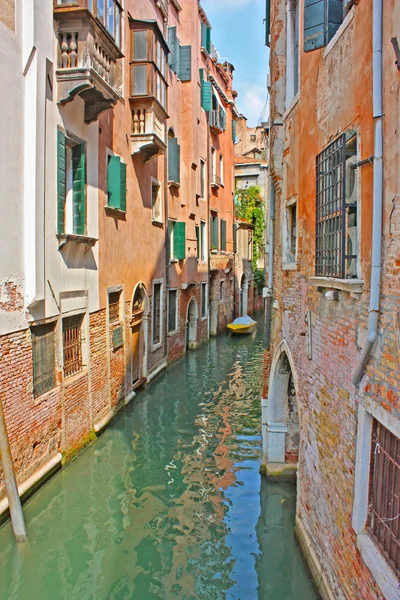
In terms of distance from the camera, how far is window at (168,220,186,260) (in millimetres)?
17141

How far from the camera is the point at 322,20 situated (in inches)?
192

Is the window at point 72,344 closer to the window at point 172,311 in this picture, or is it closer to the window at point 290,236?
the window at point 290,236

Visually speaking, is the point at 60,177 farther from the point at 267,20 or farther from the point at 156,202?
the point at 156,202

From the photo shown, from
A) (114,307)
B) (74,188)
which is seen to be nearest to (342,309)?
(74,188)

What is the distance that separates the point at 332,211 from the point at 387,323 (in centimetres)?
163

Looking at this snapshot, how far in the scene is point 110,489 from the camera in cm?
785

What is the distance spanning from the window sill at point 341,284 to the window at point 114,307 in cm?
664

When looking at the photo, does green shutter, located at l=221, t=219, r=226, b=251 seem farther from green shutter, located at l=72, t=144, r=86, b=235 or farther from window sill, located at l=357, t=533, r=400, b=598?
window sill, located at l=357, t=533, r=400, b=598

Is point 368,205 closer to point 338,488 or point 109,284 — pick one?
point 338,488

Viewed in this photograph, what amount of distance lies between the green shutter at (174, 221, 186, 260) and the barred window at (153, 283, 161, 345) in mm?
2002

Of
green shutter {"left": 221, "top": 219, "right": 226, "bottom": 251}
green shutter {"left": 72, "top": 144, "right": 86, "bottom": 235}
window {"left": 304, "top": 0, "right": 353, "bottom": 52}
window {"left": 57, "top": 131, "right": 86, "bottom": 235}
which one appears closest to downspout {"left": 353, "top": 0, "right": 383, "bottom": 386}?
window {"left": 304, "top": 0, "right": 353, "bottom": 52}

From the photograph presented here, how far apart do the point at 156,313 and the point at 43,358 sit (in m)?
7.70

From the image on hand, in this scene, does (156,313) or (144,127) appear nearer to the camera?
(144,127)

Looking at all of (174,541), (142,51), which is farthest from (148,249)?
(174,541)
